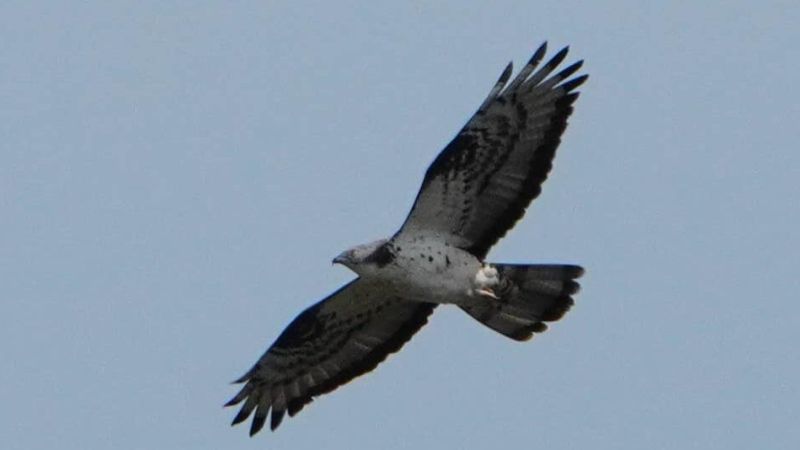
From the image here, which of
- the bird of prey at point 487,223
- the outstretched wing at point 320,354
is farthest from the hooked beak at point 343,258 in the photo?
the outstretched wing at point 320,354

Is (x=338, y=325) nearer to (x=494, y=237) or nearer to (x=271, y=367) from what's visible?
(x=271, y=367)

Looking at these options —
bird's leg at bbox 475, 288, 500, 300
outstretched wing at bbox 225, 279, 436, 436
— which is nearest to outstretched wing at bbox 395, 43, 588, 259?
bird's leg at bbox 475, 288, 500, 300

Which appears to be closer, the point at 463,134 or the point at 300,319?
the point at 463,134

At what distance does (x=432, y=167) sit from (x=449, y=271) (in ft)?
2.63

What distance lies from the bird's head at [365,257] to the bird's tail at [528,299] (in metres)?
0.89

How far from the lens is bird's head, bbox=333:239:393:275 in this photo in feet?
49.4

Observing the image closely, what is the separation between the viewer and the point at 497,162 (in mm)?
15211

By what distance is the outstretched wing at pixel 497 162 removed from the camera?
49.4 feet

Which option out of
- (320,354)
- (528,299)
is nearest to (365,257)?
(528,299)

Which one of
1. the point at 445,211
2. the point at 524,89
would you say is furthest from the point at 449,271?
the point at 524,89

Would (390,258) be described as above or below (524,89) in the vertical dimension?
below

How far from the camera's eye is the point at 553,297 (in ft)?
51.4

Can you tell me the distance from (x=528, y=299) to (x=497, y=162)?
3.86 feet

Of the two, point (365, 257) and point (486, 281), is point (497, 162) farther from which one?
point (365, 257)
